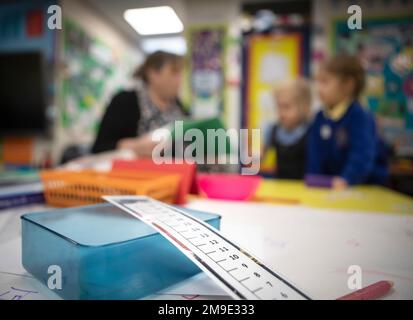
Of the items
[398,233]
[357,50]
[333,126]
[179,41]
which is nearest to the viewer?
[398,233]

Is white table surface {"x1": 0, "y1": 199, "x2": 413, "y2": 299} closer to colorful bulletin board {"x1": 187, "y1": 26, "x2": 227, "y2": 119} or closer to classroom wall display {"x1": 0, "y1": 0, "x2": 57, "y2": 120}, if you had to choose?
classroom wall display {"x1": 0, "y1": 0, "x2": 57, "y2": 120}

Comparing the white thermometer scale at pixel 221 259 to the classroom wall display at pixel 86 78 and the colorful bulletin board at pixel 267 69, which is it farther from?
the colorful bulletin board at pixel 267 69

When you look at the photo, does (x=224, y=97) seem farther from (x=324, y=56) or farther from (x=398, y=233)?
(x=398, y=233)

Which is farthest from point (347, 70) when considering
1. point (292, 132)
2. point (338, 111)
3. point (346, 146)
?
point (292, 132)

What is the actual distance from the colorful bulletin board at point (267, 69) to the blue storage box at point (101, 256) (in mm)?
2190

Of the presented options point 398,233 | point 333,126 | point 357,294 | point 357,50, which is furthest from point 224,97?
point 357,294

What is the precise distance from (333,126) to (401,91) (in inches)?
48.7

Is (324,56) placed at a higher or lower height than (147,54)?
higher

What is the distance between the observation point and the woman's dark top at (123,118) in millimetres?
1419

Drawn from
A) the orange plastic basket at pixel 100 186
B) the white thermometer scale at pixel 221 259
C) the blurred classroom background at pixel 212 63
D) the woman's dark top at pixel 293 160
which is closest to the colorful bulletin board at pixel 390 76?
the blurred classroom background at pixel 212 63

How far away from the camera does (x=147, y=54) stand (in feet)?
4.81

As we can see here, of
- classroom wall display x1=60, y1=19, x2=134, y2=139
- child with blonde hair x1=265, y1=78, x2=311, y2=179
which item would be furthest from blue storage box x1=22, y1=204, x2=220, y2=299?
classroom wall display x1=60, y1=19, x2=134, y2=139

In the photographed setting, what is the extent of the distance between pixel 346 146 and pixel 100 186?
959 mm

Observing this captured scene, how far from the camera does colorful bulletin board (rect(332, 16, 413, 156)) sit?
213 centimetres
